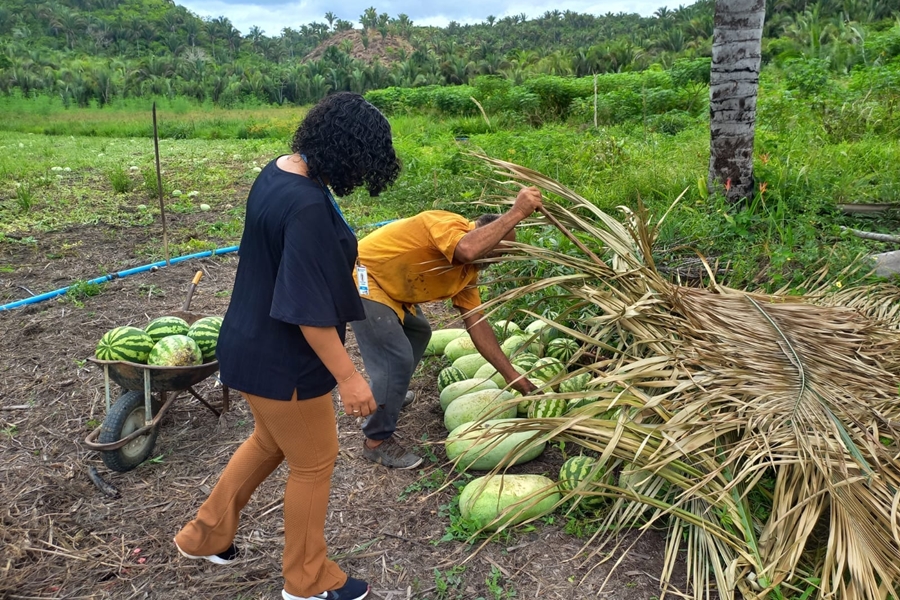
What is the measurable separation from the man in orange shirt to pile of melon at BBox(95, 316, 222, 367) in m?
0.83

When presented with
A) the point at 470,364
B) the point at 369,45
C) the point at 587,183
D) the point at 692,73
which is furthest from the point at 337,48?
the point at 470,364

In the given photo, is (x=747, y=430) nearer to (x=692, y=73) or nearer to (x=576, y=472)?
(x=576, y=472)

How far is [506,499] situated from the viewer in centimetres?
291

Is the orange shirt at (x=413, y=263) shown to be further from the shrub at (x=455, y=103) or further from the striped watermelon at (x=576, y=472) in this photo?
the shrub at (x=455, y=103)

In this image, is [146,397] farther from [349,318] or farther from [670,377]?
[670,377]

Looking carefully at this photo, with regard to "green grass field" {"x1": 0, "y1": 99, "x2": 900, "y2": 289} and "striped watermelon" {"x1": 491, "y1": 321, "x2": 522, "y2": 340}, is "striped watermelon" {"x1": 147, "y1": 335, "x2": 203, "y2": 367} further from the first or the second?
"striped watermelon" {"x1": 491, "y1": 321, "x2": 522, "y2": 340}

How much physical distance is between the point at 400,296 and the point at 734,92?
3311mm

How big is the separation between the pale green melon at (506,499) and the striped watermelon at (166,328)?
5.96ft

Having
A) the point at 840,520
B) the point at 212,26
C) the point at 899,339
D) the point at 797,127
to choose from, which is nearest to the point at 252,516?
the point at 840,520

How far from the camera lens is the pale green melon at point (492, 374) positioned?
12.6 feet

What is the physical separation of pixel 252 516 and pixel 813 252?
370cm

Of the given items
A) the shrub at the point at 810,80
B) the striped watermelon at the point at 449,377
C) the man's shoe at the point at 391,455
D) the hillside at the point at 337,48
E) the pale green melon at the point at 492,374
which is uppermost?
the hillside at the point at 337,48

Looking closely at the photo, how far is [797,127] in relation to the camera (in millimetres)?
7230

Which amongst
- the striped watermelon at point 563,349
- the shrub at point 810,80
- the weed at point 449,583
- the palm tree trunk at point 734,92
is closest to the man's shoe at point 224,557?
the weed at point 449,583
